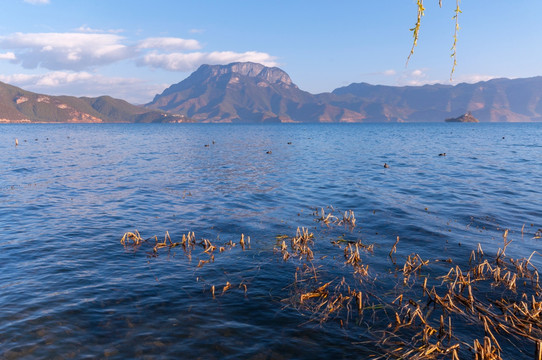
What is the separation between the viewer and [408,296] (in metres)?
10.6

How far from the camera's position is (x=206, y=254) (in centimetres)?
1434

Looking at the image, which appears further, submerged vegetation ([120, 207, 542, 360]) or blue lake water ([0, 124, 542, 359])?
blue lake water ([0, 124, 542, 359])

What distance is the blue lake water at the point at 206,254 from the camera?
28.0 feet

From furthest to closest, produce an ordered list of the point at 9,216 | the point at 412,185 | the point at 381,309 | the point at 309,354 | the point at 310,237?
the point at 412,185 < the point at 9,216 < the point at 310,237 < the point at 381,309 < the point at 309,354

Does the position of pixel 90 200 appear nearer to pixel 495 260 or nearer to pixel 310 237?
pixel 310 237

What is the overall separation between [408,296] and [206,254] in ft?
27.9

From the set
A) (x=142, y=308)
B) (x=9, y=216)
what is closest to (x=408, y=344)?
(x=142, y=308)

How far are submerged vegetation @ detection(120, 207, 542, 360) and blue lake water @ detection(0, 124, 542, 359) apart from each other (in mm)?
179

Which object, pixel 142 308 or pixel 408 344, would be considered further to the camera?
pixel 142 308

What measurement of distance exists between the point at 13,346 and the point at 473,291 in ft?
45.6

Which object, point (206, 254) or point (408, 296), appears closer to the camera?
point (408, 296)

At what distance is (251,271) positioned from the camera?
501 inches

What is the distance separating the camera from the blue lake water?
852cm

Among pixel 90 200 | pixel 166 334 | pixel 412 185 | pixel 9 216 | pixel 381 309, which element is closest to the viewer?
pixel 166 334
